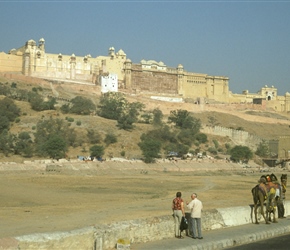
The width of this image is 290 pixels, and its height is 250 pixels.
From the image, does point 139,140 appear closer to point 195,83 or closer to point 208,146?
point 208,146

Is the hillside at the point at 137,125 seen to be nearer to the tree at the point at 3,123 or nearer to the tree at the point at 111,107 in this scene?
the tree at the point at 3,123

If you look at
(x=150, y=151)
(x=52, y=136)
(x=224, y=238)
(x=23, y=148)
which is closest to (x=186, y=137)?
(x=150, y=151)

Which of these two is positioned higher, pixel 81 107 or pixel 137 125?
pixel 81 107

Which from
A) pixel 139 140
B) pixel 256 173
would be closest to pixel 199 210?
pixel 256 173

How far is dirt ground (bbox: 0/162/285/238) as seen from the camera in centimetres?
1201

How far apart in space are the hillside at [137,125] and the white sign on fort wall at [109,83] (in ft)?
3.49

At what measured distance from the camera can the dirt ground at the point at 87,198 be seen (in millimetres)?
12014

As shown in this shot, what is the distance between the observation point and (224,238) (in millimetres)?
9438

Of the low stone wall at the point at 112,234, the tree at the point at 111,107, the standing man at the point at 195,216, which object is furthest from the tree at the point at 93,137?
the standing man at the point at 195,216

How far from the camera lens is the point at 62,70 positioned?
6738 centimetres

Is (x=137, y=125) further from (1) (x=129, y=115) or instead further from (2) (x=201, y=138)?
(2) (x=201, y=138)

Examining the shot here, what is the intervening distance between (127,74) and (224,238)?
64.3 m

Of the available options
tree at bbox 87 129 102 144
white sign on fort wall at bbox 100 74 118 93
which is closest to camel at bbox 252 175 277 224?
tree at bbox 87 129 102 144

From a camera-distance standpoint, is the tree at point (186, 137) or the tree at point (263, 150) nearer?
the tree at point (186, 137)
